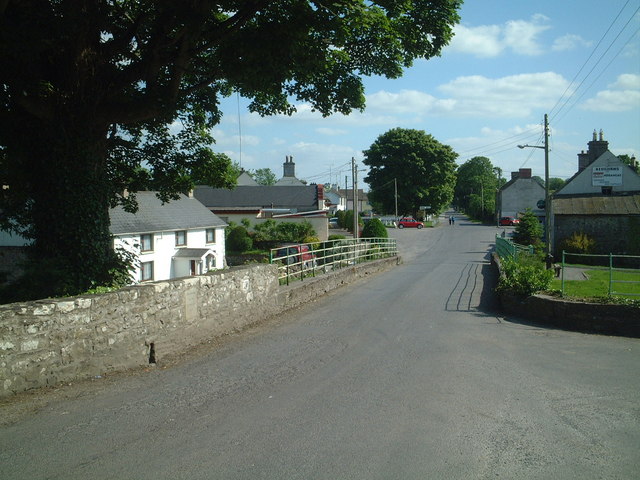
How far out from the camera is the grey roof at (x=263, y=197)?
70375 mm

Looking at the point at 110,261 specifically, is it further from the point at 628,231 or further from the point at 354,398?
the point at 628,231

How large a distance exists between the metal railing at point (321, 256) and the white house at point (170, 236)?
1115cm

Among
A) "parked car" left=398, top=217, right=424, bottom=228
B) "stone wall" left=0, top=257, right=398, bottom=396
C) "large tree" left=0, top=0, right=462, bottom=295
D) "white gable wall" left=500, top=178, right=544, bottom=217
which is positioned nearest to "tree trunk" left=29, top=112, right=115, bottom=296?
"large tree" left=0, top=0, right=462, bottom=295

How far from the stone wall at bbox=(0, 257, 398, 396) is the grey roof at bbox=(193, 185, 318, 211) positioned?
6072 cm

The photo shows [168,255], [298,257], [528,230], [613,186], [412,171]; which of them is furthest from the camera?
[412,171]

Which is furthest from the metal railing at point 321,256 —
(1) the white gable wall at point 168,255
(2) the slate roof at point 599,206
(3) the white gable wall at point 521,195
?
(3) the white gable wall at point 521,195

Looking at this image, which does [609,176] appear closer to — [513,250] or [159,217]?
[513,250]

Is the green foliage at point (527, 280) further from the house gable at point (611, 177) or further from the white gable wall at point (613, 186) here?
the white gable wall at point (613, 186)

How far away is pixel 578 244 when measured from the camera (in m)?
36.2

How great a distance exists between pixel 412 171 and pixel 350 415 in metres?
73.2

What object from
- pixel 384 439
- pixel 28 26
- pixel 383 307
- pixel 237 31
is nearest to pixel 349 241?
pixel 383 307

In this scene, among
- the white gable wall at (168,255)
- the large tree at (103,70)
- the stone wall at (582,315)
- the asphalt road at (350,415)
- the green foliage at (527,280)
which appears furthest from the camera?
the white gable wall at (168,255)

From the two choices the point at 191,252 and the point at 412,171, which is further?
the point at 412,171

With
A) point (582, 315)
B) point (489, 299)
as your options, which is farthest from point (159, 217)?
point (582, 315)
